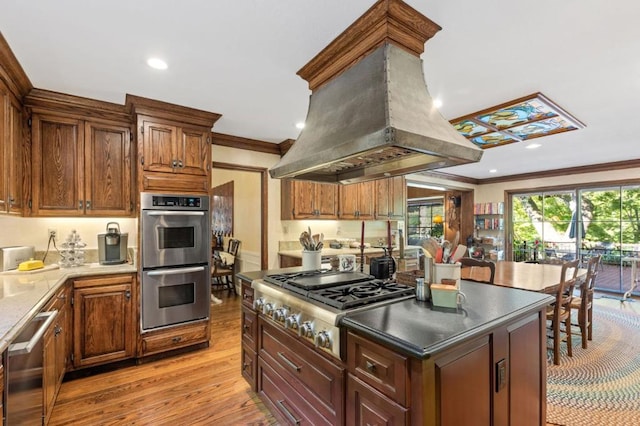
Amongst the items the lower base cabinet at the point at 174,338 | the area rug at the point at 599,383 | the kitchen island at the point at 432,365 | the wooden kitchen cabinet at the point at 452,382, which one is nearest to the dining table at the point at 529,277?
Answer: the area rug at the point at 599,383

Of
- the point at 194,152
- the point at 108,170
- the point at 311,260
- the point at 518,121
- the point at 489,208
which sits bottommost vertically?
the point at 311,260

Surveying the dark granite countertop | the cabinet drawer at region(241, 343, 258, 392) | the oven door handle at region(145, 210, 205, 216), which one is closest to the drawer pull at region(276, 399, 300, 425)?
the cabinet drawer at region(241, 343, 258, 392)

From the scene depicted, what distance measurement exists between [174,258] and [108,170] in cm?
108

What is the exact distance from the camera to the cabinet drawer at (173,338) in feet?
9.68

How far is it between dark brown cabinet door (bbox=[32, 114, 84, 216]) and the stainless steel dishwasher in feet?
4.88

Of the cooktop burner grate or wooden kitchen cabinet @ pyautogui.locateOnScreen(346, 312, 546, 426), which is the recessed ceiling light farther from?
wooden kitchen cabinet @ pyautogui.locateOnScreen(346, 312, 546, 426)

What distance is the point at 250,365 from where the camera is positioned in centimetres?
230

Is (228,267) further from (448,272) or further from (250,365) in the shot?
(448,272)

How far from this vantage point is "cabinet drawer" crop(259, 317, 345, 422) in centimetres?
144

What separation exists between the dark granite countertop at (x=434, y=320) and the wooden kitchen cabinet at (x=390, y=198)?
3680 mm

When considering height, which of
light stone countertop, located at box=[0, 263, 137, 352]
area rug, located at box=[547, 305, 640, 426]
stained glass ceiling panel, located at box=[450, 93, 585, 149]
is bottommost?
area rug, located at box=[547, 305, 640, 426]

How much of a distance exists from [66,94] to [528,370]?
13.0 feet

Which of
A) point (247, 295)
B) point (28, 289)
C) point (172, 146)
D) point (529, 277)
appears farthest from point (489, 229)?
point (28, 289)

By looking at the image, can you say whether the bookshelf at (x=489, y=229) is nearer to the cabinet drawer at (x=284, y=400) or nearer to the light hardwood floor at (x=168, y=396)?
the light hardwood floor at (x=168, y=396)
